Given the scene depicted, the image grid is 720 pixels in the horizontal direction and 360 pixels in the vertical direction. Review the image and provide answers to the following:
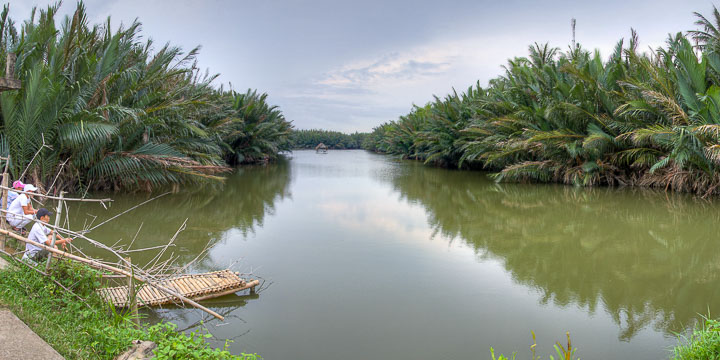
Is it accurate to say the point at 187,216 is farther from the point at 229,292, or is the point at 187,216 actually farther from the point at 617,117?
the point at 617,117

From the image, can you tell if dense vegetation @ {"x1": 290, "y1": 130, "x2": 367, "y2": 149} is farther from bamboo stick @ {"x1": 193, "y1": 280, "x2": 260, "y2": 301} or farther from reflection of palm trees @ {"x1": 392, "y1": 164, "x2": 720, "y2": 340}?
bamboo stick @ {"x1": 193, "y1": 280, "x2": 260, "y2": 301}

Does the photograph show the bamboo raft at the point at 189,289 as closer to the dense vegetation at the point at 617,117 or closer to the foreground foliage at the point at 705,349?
the foreground foliage at the point at 705,349

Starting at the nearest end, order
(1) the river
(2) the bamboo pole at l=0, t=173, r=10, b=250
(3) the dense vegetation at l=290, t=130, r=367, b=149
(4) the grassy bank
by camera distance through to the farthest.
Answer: (4) the grassy bank, (1) the river, (2) the bamboo pole at l=0, t=173, r=10, b=250, (3) the dense vegetation at l=290, t=130, r=367, b=149

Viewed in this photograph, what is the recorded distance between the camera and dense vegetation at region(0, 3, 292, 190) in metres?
9.58

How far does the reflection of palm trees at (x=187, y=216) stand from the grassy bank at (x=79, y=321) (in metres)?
1.80

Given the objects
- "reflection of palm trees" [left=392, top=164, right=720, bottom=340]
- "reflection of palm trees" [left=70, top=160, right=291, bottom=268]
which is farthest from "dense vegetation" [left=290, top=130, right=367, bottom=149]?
"reflection of palm trees" [left=392, top=164, right=720, bottom=340]

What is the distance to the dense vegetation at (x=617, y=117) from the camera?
12031mm

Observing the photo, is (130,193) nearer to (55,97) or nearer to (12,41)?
(55,97)

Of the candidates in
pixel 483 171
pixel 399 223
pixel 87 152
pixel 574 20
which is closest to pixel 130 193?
pixel 87 152

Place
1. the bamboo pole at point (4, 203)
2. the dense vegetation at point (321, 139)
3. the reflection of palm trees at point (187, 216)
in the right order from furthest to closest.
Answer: the dense vegetation at point (321, 139) < the reflection of palm trees at point (187, 216) < the bamboo pole at point (4, 203)

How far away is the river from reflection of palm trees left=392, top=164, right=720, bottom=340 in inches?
1.2

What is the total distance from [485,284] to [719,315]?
7.39 ft

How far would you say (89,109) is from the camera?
11047 mm

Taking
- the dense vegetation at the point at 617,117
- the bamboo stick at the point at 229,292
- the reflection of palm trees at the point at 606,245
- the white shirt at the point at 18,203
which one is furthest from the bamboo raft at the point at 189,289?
the dense vegetation at the point at 617,117
